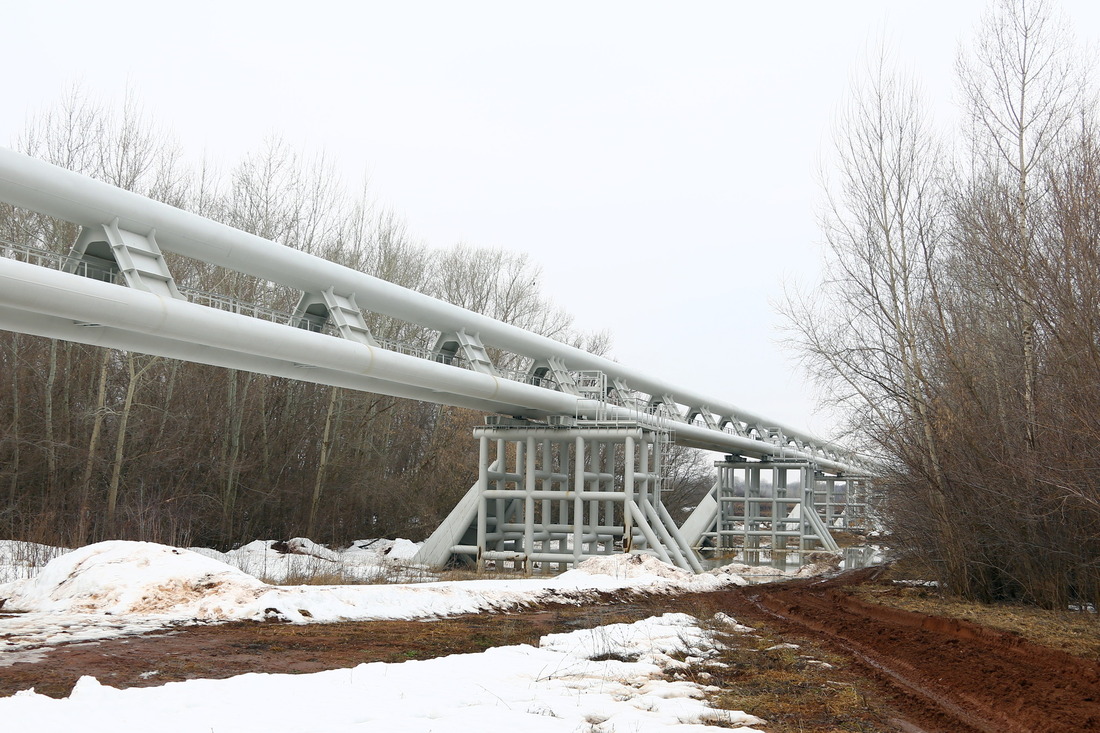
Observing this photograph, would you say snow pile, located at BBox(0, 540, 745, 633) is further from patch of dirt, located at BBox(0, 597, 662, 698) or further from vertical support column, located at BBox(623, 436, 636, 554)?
vertical support column, located at BBox(623, 436, 636, 554)

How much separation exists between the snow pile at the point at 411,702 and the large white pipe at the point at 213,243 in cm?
951

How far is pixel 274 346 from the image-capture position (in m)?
16.2

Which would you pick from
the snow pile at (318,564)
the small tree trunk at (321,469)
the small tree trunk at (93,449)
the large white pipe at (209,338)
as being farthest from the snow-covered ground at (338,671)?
the small tree trunk at (321,469)

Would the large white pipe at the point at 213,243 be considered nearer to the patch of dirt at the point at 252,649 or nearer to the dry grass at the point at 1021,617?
the patch of dirt at the point at 252,649

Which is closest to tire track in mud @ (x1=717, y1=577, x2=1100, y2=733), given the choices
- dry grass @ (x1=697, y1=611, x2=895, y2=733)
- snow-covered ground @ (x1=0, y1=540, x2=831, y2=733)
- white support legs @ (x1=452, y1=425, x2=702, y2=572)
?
dry grass @ (x1=697, y1=611, x2=895, y2=733)

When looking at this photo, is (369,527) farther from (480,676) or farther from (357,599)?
(480,676)

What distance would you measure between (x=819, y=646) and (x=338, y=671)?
6224 millimetres

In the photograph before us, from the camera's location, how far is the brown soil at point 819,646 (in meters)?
7.41

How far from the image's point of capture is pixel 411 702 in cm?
690

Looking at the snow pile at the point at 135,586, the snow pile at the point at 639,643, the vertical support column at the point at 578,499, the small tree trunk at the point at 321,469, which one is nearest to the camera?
the snow pile at the point at 639,643

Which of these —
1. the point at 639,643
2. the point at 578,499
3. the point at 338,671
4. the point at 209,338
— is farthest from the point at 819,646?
the point at 578,499

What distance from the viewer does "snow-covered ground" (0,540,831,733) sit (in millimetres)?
6203

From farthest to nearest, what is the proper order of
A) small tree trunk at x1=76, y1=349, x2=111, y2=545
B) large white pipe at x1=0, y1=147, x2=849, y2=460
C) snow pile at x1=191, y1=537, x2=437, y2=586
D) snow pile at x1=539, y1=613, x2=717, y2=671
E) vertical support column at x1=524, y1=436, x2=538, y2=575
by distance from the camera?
1. vertical support column at x1=524, y1=436, x2=538, y2=575
2. small tree trunk at x1=76, y1=349, x2=111, y2=545
3. snow pile at x1=191, y1=537, x2=437, y2=586
4. large white pipe at x1=0, y1=147, x2=849, y2=460
5. snow pile at x1=539, y1=613, x2=717, y2=671

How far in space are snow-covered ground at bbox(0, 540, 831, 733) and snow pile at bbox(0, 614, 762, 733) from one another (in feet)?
0.05
